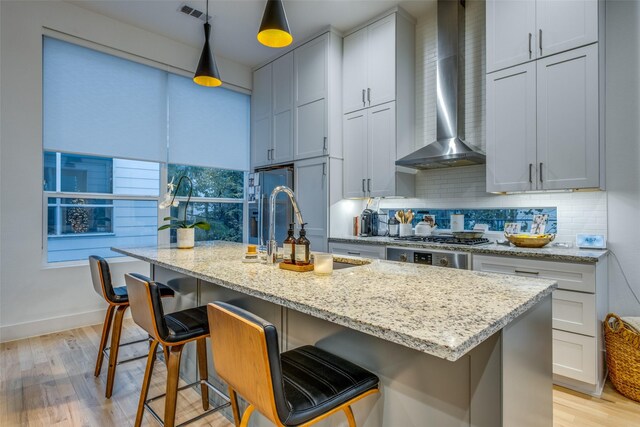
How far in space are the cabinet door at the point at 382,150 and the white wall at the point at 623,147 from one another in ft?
Answer: 5.54

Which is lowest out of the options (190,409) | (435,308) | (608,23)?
(190,409)

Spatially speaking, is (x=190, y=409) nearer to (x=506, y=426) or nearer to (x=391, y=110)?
(x=506, y=426)

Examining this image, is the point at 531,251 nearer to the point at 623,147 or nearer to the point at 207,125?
the point at 623,147

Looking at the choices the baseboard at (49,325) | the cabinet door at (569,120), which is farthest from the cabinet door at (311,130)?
the baseboard at (49,325)

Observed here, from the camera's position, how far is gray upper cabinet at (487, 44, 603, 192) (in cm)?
244

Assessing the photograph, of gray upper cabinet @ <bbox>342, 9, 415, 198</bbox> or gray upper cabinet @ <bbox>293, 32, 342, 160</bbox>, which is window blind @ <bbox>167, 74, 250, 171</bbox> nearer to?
gray upper cabinet @ <bbox>293, 32, 342, 160</bbox>

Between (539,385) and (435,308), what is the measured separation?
594mm

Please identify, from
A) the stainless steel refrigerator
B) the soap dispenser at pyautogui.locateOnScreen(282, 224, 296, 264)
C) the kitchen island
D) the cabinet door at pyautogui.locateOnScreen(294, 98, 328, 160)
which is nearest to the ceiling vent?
the cabinet door at pyautogui.locateOnScreen(294, 98, 328, 160)

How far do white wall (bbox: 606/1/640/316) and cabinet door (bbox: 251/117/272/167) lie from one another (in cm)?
350

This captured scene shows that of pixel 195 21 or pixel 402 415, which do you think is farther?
pixel 195 21

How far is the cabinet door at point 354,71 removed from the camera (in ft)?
12.4

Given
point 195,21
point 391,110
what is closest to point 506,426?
point 391,110

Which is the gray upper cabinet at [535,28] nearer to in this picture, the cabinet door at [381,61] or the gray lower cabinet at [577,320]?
the cabinet door at [381,61]

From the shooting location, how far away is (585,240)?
8.70 ft
